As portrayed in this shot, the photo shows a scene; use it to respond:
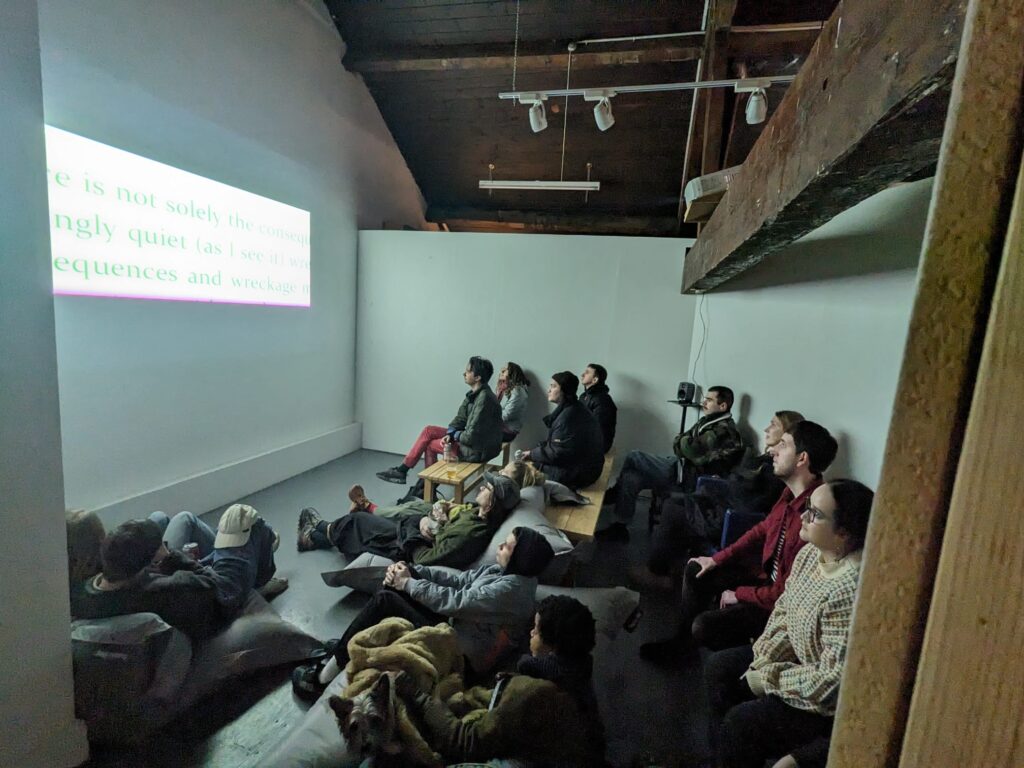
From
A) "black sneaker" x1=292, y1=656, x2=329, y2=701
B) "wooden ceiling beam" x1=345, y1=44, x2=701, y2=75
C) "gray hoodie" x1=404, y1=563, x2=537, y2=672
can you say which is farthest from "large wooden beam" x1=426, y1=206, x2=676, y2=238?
"black sneaker" x1=292, y1=656, x2=329, y2=701

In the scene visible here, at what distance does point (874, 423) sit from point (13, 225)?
2.55m

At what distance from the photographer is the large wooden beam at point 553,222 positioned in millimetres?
5566

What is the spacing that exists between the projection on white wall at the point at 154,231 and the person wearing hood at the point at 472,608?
1947mm

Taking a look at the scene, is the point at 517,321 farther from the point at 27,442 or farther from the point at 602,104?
the point at 27,442

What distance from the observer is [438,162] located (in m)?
5.31

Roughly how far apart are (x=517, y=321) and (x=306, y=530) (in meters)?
2.58

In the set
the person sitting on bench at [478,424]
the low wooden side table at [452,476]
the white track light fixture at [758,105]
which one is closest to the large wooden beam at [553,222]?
the white track light fixture at [758,105]

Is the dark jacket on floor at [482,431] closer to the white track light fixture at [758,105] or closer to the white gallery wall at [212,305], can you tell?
the white gallery wall at [212,305]

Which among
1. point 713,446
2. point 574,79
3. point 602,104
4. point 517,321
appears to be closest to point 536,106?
point 602,104

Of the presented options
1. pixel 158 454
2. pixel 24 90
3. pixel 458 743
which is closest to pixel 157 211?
pixel 158 454

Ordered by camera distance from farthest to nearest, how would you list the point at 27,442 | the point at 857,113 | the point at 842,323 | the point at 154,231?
the point at 154,231 < the point at 842,323 < the point at 27,442 < the point at 857,113

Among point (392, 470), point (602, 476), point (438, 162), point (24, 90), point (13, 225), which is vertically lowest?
point (392, 470)

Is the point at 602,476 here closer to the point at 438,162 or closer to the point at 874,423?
the point at 874,423

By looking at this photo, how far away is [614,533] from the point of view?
3119mm
